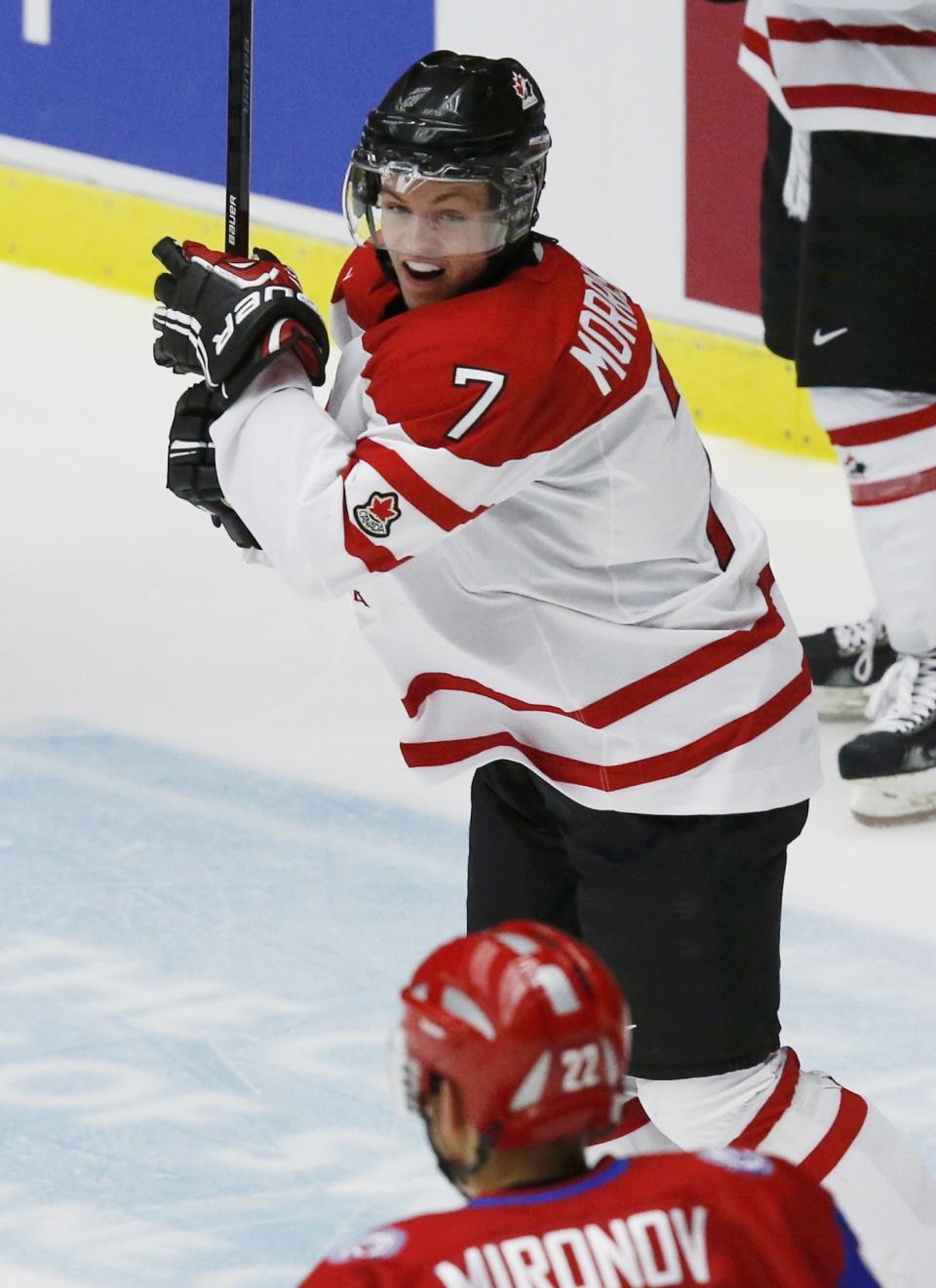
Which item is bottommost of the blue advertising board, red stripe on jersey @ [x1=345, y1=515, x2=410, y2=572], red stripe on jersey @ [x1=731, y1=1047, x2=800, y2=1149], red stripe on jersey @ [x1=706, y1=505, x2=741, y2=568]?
the blue advertising board

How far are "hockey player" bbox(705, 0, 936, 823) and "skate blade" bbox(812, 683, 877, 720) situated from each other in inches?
6.1

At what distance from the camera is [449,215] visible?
7.33 feet

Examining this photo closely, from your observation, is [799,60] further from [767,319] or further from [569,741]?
[569,741]

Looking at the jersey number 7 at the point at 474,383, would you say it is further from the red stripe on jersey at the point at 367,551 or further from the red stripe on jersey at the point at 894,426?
the red stripe on jersey at the point at 894,426

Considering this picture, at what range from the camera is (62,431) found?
17.6ft

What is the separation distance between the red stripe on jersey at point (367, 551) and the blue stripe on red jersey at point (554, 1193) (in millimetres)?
805

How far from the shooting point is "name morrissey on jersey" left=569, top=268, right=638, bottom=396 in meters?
2.20

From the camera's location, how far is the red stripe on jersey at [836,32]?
150 inches

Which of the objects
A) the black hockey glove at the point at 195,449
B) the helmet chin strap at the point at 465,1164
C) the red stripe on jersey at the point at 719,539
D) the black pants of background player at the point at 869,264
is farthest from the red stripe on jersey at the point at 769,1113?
the black pants of background player at the point at 869,264

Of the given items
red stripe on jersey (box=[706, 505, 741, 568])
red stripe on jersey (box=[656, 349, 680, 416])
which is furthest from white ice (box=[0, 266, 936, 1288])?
red stripe on jersey (box=[656, 349, 680, 416])

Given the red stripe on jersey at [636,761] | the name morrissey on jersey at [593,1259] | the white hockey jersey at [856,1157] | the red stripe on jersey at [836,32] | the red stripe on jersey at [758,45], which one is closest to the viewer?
the name morrissey on jersey at [593,1259]

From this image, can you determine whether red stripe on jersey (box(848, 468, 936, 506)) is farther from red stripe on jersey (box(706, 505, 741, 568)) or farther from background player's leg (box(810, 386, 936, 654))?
red stripe on jersey (box(706, 505, 741, 568))

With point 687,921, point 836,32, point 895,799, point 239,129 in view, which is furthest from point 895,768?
point 239,129

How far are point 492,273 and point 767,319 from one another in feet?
6.45
